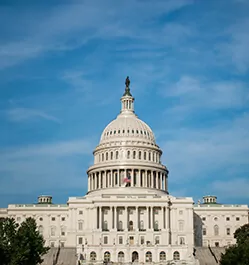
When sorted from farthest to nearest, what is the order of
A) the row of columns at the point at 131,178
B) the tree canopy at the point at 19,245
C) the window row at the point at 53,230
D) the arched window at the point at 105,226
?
the window row at the point at 53,230 → the row of columns at the point at 131,178 → the arched window at the point at 105,226 → the tree canopy at the point at 19,245

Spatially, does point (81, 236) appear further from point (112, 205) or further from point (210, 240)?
point (210, 240)

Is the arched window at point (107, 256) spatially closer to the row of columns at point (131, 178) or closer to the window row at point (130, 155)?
the row of columns at point (131, 178)

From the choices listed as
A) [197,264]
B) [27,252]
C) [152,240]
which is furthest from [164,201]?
[27,252]

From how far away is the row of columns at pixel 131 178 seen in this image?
632ft

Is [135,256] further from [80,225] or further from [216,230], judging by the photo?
[216,230]

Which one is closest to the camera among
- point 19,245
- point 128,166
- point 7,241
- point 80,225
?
point 7,241

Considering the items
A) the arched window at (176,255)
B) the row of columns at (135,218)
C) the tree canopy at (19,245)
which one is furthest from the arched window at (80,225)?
the tree canopy at (19,245)

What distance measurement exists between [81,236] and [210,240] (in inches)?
1541

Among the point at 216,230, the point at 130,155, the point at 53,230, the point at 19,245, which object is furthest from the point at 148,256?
the point at 19,245

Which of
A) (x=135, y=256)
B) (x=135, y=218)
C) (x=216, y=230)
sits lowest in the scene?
(x=135, y=256)

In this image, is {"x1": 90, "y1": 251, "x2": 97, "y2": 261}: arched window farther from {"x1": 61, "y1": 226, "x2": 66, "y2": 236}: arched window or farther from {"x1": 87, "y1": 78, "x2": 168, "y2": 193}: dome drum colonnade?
{"x1": 61, "y1": 226, "x2": 66, "y2": 236}: arched window

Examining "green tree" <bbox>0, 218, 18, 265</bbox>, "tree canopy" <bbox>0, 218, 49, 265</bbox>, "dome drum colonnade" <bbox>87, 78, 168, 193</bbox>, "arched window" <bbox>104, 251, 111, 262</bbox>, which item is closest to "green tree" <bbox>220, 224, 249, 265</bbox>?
"tree canopy" <bbox>0, 218, 49, 265</bbox>

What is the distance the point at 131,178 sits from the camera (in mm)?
192750

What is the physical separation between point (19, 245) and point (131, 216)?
7028 cm
